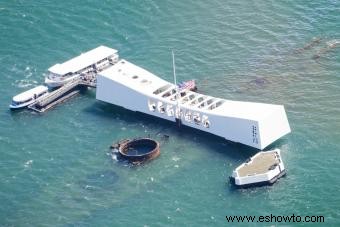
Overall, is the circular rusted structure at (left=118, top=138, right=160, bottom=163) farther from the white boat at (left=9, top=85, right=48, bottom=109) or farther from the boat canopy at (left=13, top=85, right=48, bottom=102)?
the boat canopy at (left=13, top=85, right=48, bottom=102)

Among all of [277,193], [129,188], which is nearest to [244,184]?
[277,193]

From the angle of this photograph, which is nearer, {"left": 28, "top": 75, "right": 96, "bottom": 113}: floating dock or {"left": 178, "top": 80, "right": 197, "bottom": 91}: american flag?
{"left": 178, "top": 80, "right": 197, "bottom": 91}: american flag

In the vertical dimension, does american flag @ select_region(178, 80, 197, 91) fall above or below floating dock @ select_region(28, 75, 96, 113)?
above

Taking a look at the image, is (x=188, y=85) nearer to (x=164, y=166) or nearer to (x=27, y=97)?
(x=164, y=166)

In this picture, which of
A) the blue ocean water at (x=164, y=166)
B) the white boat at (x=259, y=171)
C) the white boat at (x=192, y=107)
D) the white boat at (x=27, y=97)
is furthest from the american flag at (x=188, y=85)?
the white boat at (x=27, y=97)

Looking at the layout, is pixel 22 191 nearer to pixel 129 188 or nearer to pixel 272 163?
pixel 129 188

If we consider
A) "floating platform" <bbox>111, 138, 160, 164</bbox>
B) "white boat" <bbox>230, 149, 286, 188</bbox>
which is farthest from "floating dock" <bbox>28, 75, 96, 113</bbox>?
"white boat" <bbox>230, 149, 286, 188</bbox>
